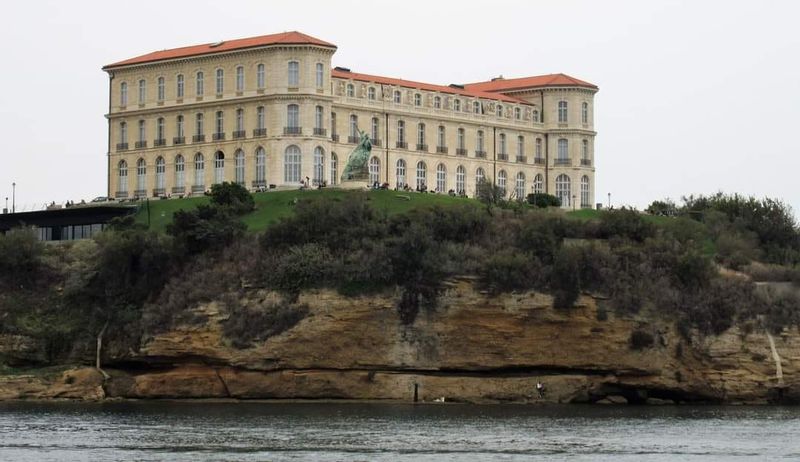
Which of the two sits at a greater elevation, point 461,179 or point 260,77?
point 260,77

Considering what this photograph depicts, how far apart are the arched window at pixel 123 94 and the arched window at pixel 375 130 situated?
18.2 m

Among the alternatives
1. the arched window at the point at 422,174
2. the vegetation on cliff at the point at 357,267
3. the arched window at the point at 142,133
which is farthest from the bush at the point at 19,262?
the arched window at the point at 422,174

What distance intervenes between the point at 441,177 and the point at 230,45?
61.7 ft

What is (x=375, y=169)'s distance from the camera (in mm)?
151125

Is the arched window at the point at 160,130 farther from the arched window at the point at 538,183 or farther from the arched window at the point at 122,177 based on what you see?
the arched window at the point at 538,183

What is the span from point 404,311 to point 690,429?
23.2 metres

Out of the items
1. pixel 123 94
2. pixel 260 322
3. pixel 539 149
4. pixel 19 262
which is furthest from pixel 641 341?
pixel 123 94

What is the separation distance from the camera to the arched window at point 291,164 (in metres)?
144

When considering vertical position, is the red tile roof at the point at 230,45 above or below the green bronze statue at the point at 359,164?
above

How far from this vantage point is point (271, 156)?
5679 inches

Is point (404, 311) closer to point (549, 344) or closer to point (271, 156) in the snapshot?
point (549, 344)

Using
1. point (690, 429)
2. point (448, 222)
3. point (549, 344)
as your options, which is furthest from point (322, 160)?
point (690, 429)

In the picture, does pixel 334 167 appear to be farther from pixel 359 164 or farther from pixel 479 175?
pixel 479 175

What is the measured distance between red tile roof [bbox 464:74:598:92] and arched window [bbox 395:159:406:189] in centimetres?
1595
